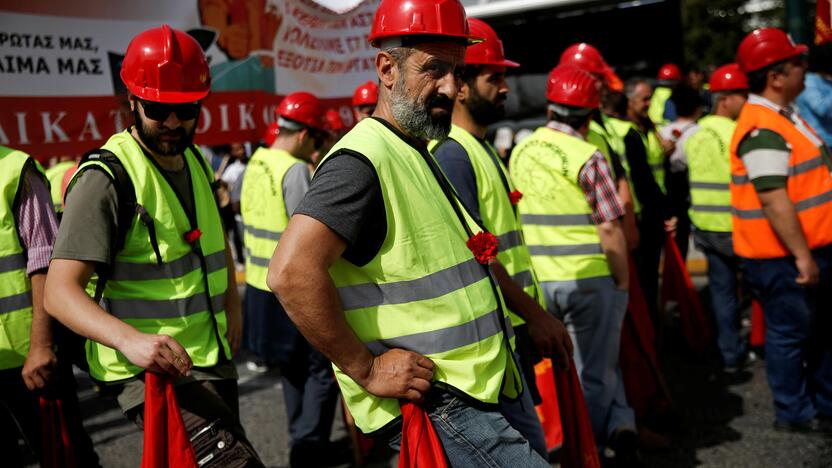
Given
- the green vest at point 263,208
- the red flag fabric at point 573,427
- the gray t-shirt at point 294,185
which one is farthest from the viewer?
the green vest at point 263,208

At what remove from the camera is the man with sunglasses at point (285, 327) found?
202 inches

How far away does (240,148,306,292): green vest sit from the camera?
17.1ft

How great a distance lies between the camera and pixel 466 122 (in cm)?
380

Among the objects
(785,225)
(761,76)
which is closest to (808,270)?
(785,225)

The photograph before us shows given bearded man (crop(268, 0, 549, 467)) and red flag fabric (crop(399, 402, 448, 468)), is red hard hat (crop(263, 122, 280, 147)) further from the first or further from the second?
red flag fabric (crop(399, 402, 448, 468))

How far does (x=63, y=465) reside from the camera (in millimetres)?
3377

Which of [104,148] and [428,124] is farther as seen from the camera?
[104,148]

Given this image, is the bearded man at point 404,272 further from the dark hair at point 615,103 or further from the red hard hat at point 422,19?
the dark hair at point 615,103

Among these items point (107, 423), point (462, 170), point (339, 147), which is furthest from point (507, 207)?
point (107, 423)

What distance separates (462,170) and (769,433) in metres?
2.91

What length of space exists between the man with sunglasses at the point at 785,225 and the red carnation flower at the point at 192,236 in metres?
3.13

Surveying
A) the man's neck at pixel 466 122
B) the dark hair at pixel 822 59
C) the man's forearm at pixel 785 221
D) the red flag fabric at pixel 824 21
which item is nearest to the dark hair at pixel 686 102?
the dark hair at pixel 822 59

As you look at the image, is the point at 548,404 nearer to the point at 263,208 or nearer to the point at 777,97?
the point at 263,208

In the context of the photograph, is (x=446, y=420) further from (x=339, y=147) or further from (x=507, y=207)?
(x=507, y=207)
